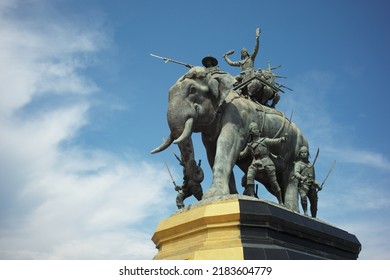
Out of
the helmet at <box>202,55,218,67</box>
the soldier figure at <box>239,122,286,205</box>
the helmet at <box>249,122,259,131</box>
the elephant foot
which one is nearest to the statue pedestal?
the elephant foot

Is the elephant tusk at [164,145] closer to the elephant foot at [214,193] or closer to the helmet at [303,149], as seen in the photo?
the elephant foot at [214,193]

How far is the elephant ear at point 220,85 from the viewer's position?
10508mm

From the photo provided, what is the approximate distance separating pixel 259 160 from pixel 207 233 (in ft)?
6.97

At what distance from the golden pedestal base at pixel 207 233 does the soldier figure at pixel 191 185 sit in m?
1.12

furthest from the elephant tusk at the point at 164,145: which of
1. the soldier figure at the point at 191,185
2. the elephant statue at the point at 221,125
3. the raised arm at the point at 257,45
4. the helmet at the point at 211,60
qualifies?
the raised arm at the point at 257,45

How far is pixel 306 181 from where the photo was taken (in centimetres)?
1110

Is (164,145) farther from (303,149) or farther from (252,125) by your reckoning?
(303,149)

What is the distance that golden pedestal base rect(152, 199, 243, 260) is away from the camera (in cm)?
841

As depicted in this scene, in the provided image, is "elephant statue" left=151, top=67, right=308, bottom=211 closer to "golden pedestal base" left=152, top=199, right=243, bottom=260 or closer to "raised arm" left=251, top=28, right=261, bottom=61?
"golden pedestal base" left=152, top=199, right=243, bottom=260

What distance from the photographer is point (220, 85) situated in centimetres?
1078

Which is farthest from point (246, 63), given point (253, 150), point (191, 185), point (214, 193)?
point (214, 193)
